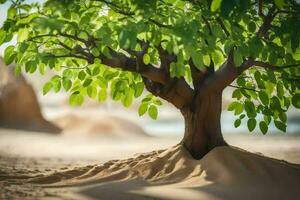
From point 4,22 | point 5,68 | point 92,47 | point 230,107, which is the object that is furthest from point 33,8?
point 5,68

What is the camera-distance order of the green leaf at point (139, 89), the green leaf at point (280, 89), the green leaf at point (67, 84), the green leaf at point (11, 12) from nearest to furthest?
the green leaf at point (11, 12), the green leaf at point (67, 84), the green leaf at point (280, 89), the green leaf at point (139, 89)

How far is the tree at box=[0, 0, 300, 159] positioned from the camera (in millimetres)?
3002

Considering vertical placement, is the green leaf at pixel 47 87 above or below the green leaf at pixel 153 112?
above

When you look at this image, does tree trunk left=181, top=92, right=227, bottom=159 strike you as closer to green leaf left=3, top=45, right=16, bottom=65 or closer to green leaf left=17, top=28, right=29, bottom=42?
green leaf left=3, top=45, right=16, bottom=65

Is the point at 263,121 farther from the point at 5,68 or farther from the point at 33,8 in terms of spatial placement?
the point at 5,68

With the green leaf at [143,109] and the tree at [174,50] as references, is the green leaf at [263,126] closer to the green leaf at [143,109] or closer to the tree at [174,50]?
the tree at [174,50]

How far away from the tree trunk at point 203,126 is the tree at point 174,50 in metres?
0.01

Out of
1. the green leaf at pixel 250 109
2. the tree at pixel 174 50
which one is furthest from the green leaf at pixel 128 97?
the green leaf at pixel 250 109

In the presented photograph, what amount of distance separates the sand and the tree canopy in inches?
19.9

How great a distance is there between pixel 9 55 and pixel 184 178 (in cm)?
193

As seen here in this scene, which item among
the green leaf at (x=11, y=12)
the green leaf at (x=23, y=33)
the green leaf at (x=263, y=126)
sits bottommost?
the green leaf at (x=263, y=126)

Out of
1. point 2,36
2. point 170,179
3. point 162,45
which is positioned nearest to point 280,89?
point 162,45

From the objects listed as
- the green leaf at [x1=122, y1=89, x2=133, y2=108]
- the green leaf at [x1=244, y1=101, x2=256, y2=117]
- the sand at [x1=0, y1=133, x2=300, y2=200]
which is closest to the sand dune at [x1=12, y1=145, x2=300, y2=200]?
the sand at [x1=0, y1=133, x2=300, y2=200]

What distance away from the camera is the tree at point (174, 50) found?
3.00 m
